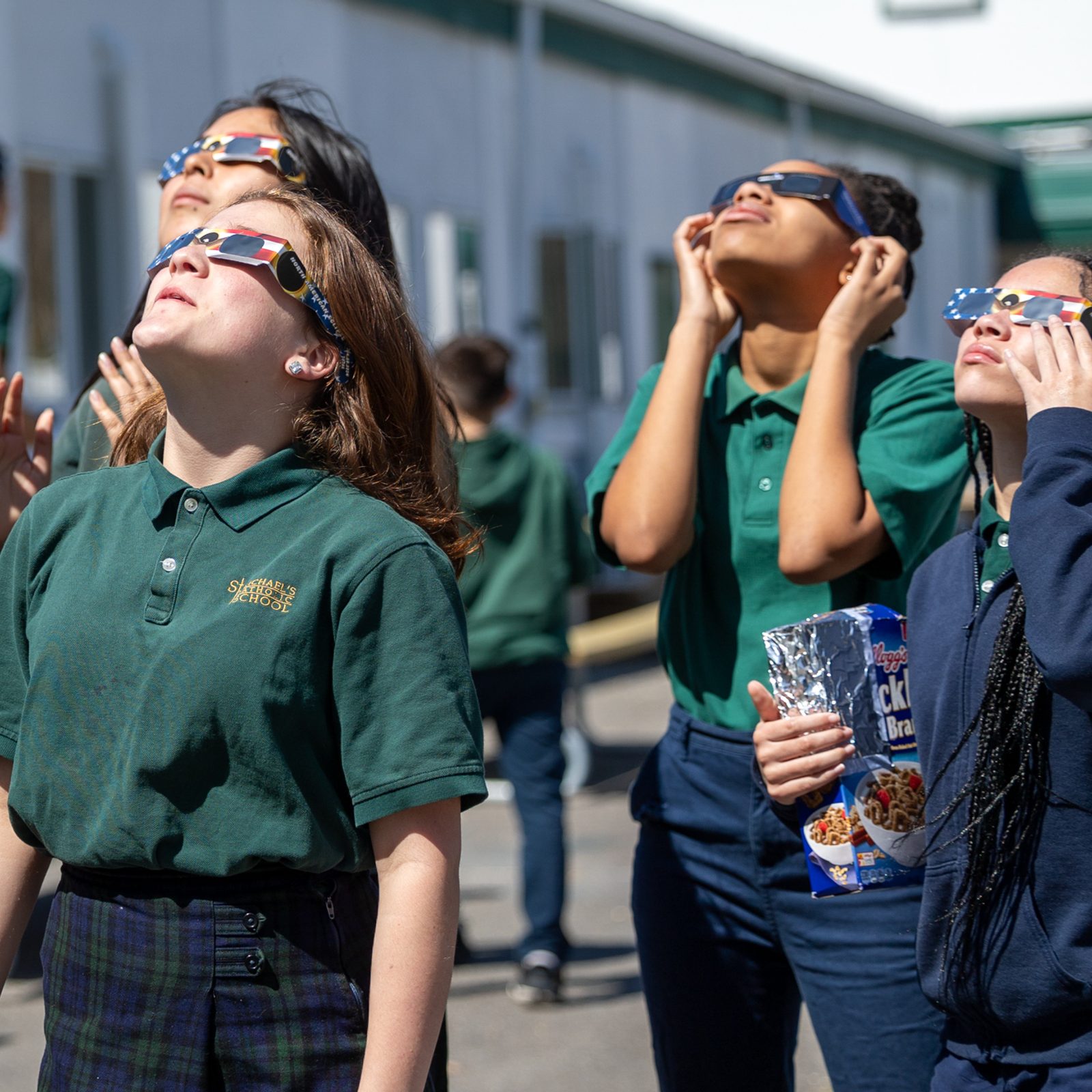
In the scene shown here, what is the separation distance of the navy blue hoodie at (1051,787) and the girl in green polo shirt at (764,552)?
0.28m

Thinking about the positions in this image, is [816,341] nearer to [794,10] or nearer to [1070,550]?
[1070,550]

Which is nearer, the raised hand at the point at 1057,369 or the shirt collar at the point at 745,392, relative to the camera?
the raised hand at the point at 1057,369

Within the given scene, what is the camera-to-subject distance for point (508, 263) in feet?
Result: 52.4

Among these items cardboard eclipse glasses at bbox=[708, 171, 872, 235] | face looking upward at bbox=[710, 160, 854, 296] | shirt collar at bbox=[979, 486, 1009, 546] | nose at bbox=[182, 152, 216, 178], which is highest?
nose at bbox=[182, 152, 216, 178]

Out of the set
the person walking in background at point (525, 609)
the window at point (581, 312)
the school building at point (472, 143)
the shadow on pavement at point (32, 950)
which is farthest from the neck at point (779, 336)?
the window at point (581, 312)

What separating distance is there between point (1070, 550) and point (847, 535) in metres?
0.62

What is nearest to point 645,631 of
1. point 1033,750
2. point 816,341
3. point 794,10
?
point 816,341

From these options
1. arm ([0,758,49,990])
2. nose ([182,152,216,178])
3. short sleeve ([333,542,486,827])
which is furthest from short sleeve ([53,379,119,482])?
short sleeve ([333,542,486,827])

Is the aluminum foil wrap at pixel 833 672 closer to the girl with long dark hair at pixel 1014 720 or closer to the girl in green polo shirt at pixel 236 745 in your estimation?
the girl with long dark hair at pixel 1014 720

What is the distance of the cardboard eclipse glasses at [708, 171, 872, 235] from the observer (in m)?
2.91

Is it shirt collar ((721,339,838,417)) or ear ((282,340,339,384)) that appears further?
shirt collar ((721,339,838,417))

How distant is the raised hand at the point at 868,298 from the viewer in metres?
2.84

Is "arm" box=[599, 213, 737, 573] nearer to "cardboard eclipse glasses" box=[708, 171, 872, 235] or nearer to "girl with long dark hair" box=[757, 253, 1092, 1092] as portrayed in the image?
"cardboard eclipse glasses" box=[708, 171, 872, 235]


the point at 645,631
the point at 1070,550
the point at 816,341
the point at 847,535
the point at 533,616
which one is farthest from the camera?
the point at 645,631
